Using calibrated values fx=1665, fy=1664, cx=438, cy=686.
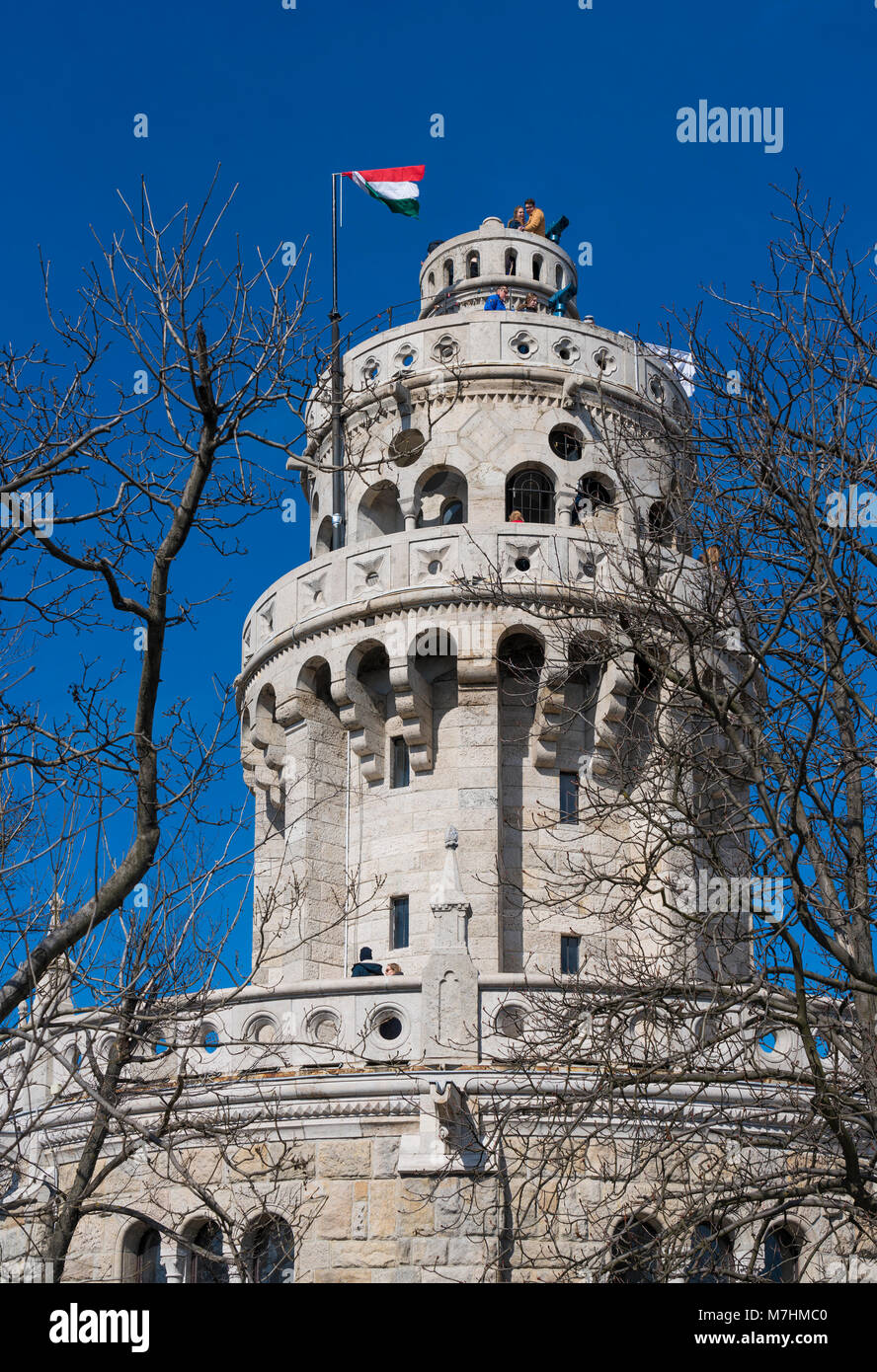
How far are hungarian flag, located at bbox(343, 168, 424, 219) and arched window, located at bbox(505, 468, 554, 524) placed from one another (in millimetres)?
5477

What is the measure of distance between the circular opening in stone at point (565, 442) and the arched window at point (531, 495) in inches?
20.6

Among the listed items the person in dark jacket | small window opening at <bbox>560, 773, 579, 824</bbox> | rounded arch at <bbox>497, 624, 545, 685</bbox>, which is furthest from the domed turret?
the person in dark jacket

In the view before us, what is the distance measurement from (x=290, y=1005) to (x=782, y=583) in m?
9.15

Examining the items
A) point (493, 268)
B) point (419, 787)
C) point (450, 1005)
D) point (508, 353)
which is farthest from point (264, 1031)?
point (493, 268)

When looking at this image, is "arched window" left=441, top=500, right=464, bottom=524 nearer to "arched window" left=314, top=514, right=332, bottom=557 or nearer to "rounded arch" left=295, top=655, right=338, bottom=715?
"arched window" left=314, top=514, right=332, bottom=557

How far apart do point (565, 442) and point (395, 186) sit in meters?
5.76

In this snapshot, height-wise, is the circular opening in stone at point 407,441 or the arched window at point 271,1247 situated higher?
the circular opening in stone at point 407,441

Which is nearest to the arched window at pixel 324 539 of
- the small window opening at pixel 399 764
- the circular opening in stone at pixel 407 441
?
the circular opening in stone at pixel 407 441

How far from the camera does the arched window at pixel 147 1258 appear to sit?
19.8 meters

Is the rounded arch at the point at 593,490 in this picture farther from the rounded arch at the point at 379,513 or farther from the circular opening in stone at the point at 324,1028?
the circular opening in stone at the point at 324,1028

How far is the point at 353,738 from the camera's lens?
25.5 m

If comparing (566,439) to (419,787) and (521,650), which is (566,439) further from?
(419,787)

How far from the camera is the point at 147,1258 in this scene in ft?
65.4
